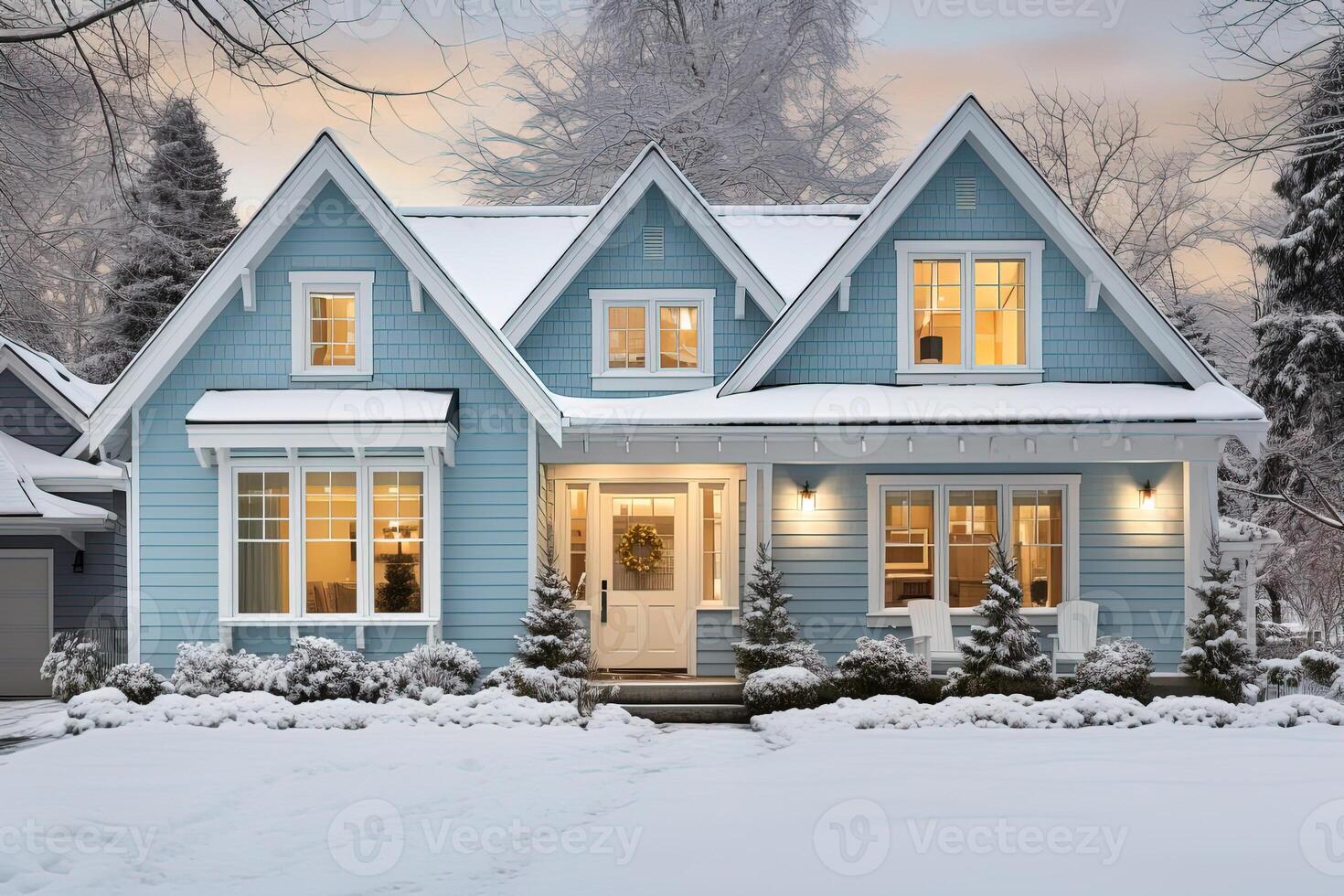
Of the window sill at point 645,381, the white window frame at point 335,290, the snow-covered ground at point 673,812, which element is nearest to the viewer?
the snow-covered ground at point 673,812

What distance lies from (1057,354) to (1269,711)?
477 centimetres

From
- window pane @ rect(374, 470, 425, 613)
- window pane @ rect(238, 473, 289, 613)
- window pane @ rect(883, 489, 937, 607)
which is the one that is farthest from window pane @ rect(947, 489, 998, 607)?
window pane @ rect(238, 473, 289, 613)

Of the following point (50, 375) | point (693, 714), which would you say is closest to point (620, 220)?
point (693, 714)

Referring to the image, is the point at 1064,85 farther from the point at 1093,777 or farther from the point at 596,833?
the point at 596,833

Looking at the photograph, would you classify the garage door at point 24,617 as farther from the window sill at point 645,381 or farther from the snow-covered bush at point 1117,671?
the snow-covered bush at point 1117,671

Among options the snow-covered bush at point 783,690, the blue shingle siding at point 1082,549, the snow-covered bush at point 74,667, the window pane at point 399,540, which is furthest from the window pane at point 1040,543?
the snow-covered bush at point 74,667

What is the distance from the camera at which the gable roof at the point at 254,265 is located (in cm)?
1205

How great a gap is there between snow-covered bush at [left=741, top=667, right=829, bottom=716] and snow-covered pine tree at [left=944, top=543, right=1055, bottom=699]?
142cm

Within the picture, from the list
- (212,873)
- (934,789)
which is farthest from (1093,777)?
(212,873)

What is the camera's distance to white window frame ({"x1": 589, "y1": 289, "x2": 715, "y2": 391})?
13.9 metres

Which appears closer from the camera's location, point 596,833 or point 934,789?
point 596,833

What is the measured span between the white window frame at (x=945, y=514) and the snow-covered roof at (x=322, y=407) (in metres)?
5.32

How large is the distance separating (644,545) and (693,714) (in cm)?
251

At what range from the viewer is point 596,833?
7.06 m
